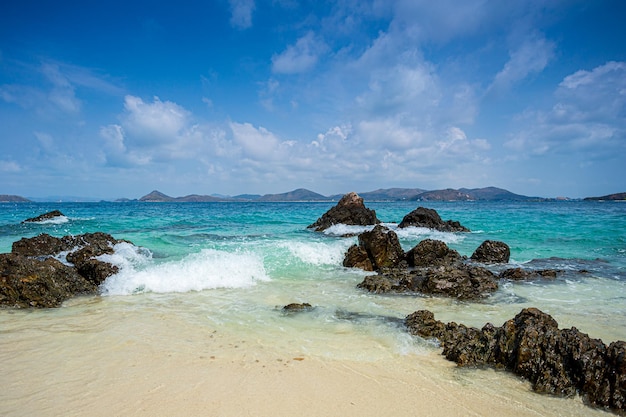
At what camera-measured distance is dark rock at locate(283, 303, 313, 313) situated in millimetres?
6973

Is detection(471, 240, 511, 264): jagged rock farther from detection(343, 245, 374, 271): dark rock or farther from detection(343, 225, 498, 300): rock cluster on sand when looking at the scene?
detection(343, 245, 374, 271): dark rock

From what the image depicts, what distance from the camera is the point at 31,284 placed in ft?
23.9

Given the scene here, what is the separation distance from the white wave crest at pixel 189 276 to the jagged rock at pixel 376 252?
11.1 ft

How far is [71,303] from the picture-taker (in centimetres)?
746

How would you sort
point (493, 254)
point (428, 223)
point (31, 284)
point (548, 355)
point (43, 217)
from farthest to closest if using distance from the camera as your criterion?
point (43, 217)
point (428, 223)
point (493, 254)
point (31, 284)
point (548, 355)

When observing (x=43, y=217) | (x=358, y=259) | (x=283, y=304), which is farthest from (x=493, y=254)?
(x=43, y=217)

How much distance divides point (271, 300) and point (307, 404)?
4444 mm

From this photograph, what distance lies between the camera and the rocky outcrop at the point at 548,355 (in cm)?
383

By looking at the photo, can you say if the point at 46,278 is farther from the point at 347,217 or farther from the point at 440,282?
the point at 347,217

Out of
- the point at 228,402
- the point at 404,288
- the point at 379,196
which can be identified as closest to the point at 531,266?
the point at 404,288

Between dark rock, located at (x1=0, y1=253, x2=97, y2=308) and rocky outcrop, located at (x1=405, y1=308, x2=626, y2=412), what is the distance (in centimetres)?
805

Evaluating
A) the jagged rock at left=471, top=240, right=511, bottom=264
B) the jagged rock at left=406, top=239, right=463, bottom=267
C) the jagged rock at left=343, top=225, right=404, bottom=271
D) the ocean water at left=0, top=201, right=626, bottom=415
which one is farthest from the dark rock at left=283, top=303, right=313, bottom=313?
the jagged rock at left=471, top=240, right=511, bottom=264

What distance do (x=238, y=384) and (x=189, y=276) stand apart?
20.7 feet

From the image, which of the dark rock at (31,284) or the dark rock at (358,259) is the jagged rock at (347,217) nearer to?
the dark rock at (358,259)
